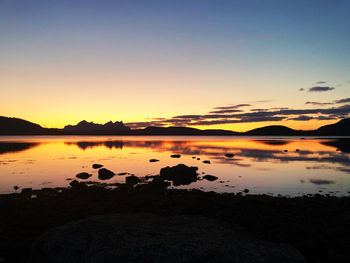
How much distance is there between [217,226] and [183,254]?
3688 millimetres

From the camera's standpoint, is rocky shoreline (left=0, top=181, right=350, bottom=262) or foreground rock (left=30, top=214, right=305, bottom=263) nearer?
foreground rock (left=30, top=214, right=305, bottom=263)

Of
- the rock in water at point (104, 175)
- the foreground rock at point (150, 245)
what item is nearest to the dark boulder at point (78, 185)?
the rock in water at point (104, 175)

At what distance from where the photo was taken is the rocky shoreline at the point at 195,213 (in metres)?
12.0

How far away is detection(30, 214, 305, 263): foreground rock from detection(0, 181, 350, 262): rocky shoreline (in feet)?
7.54

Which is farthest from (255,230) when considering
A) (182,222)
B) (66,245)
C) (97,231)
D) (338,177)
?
(338,177)

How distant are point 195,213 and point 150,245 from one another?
9.54 m

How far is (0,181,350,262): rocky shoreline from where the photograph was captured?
12.0 m

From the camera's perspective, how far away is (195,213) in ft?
58.2

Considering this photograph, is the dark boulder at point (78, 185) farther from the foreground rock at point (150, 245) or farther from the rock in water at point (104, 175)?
the foreground rock at point (150, 245)

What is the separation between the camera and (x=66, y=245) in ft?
29.9

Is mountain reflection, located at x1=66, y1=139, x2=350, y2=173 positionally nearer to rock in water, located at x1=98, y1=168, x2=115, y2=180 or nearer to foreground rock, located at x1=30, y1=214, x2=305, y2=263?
rock in water, located at x1=98, y1=168, x2=115, y2=180

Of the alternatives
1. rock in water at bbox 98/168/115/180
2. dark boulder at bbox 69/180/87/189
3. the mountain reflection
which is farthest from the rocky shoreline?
the mountain reflection

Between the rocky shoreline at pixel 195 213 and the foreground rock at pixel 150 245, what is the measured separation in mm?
2298

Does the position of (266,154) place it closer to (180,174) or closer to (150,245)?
(180,174)
